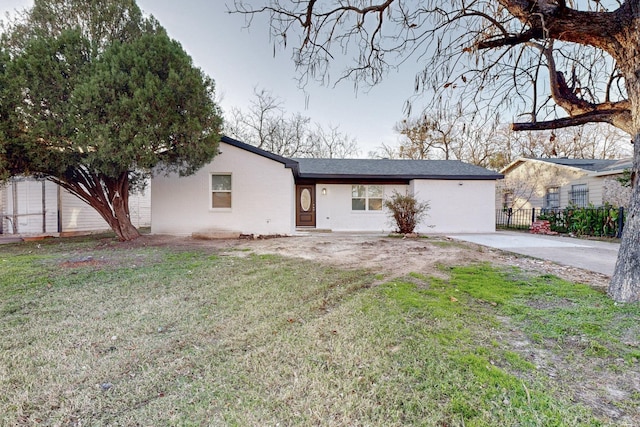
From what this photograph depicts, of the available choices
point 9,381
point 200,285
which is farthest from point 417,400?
point 200,285

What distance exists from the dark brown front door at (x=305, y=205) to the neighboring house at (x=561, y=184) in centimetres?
1156

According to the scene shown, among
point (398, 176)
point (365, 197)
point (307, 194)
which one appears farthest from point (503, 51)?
point (307, 194)

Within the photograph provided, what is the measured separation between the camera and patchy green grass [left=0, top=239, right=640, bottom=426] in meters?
1.76

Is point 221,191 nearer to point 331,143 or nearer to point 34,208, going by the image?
point 34,208

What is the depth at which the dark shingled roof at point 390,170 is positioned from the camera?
12.8 meters

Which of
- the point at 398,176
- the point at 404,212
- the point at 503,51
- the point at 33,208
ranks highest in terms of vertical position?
the point at 503,51

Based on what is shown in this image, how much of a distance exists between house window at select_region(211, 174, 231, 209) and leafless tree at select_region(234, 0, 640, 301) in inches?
276

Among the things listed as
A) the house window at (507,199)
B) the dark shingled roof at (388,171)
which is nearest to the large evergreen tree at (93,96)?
the dark shingled roof at (388,171)

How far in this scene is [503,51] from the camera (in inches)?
180

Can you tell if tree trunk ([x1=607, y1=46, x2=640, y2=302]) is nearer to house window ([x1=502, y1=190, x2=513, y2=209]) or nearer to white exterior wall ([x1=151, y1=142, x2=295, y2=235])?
white exterior wall ([x1=151, y1=142, x2=295, y2=235])

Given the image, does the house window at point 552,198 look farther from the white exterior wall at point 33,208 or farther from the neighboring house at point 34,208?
the white exterior wall at point 33,208

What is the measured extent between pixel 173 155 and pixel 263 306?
6.28 meters

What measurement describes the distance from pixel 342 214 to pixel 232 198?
5100 millimetres

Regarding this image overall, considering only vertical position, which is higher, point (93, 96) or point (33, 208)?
point (93, 96)
